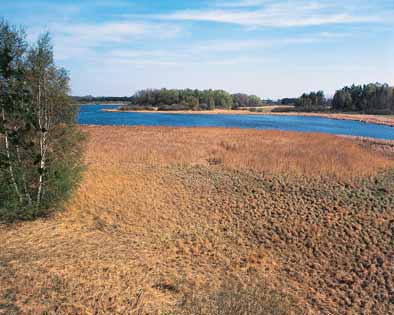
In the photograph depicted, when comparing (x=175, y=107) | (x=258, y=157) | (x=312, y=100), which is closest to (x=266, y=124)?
(x=258, y=157)

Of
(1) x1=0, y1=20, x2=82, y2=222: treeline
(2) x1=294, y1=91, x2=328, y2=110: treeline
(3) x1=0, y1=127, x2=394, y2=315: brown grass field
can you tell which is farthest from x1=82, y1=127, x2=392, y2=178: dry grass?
(2) x1=294, y1=91, x2=328, y2=110: treeline

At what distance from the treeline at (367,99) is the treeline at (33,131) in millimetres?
113334

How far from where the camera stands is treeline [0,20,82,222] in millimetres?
9789

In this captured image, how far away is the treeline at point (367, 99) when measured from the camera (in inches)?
4154

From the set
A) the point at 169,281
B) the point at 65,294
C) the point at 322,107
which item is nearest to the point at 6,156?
the point at 65,294

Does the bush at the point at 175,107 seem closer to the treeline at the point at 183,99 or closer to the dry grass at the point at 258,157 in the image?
the treeline at the point at 183,99

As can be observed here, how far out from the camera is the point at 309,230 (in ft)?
41.8

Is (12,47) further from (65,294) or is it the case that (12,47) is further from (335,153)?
(335,153)

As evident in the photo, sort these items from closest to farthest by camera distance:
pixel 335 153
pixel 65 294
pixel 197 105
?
pixel 65 294 < pixel 335 153 < pixel 197 105

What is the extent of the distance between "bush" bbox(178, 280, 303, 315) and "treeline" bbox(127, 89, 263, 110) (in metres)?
115

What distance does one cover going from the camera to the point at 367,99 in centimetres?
11050

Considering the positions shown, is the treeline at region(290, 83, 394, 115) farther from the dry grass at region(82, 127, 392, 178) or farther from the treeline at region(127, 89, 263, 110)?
the dry grass at region(82, 127, 392, 178)

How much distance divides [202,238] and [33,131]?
7055 millimetres

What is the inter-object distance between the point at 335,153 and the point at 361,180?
19.2 feet
